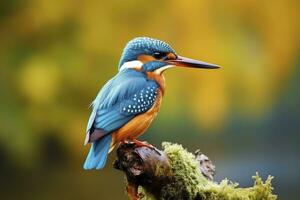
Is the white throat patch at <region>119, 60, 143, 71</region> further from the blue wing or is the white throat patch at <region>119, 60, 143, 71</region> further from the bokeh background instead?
the bokeh background

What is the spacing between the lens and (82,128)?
6898 millimetres

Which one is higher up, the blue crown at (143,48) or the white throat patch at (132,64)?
the blue crown at (143,48)

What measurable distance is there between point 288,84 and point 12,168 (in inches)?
110

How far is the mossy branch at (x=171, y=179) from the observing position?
7.77ft

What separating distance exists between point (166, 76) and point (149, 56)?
148 inches

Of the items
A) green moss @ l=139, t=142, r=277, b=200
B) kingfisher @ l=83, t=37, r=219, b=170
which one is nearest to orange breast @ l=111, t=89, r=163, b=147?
kingfisher @ l=83, t=37, r=219, b=170

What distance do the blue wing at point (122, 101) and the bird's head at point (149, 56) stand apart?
4 centimetres

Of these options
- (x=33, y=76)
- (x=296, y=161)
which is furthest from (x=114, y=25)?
(x=296, y=161)

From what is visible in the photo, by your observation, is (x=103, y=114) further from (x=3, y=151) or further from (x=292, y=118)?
(x=3, y=151)

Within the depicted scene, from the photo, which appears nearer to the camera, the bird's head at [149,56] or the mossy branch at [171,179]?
the mossy branch at [171,179]

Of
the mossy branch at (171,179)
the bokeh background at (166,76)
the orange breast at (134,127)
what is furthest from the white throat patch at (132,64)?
the bokeh background at (166,76)

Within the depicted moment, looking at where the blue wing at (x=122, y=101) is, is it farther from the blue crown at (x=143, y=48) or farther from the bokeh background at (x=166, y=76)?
the bokeh background at (x=166, y=76)

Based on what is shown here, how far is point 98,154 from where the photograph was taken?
7.90 feet

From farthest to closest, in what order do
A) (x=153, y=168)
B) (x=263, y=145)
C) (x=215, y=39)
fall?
1. (x=215, y=39)
2. (x=263, y=145)
3. (x=153, y=168)
